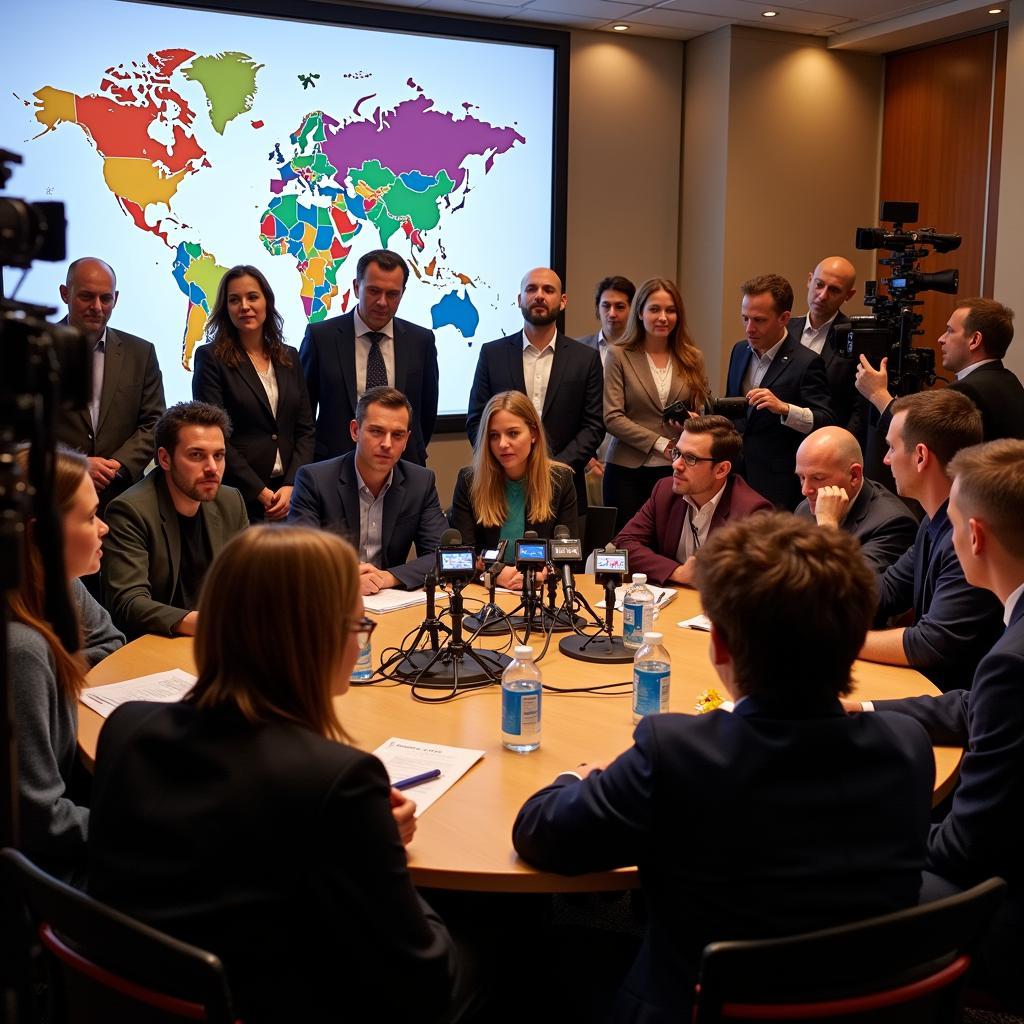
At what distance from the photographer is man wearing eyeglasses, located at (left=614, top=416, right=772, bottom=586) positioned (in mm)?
3514

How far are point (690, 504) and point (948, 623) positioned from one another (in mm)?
1172

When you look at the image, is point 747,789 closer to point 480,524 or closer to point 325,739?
point 325,739

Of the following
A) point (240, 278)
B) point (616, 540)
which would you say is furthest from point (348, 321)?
point (616, 540)

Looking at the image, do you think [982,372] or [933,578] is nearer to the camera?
[933,578]

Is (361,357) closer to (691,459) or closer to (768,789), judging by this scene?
(691,459)

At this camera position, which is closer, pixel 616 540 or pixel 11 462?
pixel 11 462

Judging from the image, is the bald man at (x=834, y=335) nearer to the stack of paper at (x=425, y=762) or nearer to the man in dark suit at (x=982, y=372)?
the man in dark suit at (x=982, y=372)

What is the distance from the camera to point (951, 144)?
254 inches

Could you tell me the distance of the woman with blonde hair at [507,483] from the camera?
376 centimetres

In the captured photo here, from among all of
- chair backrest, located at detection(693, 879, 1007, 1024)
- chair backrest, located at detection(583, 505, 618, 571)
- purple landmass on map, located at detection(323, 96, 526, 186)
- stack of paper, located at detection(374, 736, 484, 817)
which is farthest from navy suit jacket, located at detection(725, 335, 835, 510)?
chair backrest, located at detection(693, 879, 1007, 1024)

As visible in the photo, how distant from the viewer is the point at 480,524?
3.80 meters

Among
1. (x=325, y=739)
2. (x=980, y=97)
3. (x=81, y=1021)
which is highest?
(x=980, y=97)

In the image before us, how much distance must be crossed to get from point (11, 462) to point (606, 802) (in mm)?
882

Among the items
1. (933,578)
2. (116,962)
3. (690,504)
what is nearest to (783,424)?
(690,504)
